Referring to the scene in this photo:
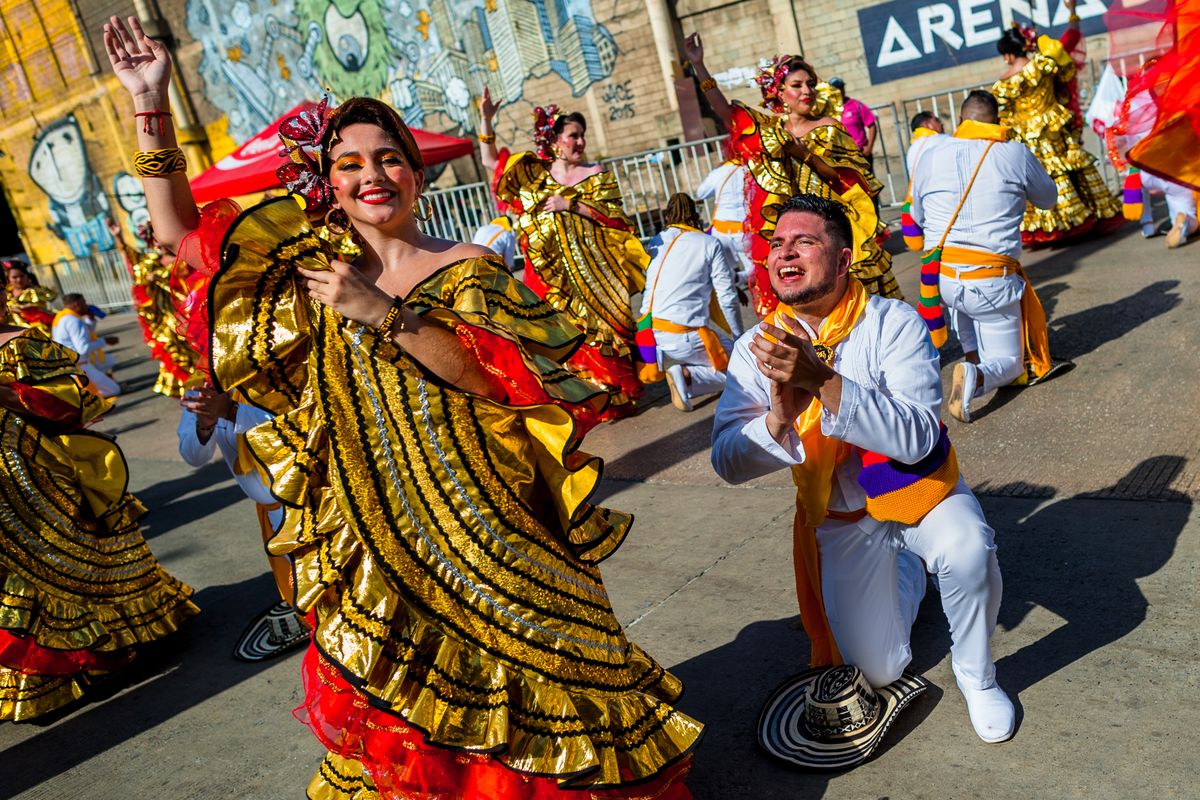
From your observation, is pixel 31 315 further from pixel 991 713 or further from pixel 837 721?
pixel 991 713

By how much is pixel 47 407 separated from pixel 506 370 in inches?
109

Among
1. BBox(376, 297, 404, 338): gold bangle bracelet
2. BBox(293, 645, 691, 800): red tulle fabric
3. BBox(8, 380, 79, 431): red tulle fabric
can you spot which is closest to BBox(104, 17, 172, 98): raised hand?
BBox(376, 297, 404, 338): gold bangle bracelet

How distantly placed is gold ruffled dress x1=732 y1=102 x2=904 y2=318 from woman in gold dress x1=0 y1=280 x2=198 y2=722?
12.0 feet

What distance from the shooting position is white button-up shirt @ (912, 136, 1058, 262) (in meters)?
6.05

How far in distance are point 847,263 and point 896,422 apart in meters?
0.57

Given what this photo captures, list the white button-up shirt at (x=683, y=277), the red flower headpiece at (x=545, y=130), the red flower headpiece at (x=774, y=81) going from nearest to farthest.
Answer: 1. the red flower headpiece at (x=774, y=81)
2. the white button-up shirt at (x=683, y=277)
3. the red flower headpiece at (x=545, y=130)

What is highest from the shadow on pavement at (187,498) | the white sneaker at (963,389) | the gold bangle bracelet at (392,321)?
the gold bangle bracelet at (392,321)

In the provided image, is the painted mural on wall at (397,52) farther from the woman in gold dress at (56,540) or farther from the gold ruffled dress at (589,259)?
the woman in gold dress at (56,540)

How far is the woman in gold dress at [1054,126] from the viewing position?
8.82m

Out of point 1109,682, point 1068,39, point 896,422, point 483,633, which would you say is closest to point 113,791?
point 483,633

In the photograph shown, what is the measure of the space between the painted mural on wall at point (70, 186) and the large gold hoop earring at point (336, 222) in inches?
1112

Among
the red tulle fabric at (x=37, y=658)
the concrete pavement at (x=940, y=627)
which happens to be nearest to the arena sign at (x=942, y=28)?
the concrete pavement at (x=940, y=627)

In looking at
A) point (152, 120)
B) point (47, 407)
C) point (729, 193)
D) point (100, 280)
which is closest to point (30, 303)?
point (47, 407)

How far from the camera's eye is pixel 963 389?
5605 millimetres
